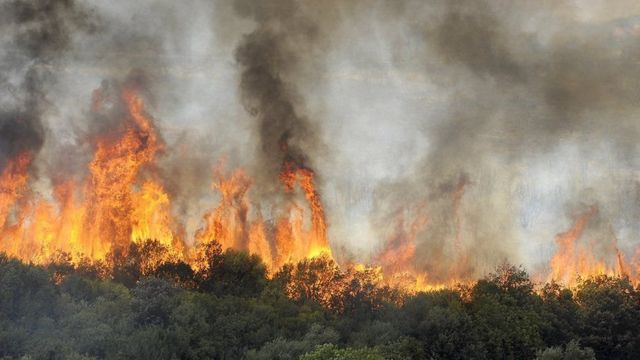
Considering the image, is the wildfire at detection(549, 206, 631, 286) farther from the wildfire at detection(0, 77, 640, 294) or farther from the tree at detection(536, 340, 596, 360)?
the tree at detection(536, 340, 596, 360)

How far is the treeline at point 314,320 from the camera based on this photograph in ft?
182

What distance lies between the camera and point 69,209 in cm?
9856

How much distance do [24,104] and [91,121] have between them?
10.0 meters

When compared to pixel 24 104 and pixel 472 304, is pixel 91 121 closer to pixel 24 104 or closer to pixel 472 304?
pixel 24 104

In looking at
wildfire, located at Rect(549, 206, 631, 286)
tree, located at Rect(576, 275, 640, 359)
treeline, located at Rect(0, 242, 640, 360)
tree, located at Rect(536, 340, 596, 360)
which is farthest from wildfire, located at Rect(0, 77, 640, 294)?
tree, located at Rect(536, 340, 596, 360)

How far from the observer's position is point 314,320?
222 ft

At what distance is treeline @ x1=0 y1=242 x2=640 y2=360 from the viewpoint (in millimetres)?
55594

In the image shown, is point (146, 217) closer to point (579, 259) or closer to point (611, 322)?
point (611, 322)

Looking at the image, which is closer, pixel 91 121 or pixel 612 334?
pixel 612 334

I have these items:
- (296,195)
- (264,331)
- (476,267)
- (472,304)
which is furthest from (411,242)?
(264,331)

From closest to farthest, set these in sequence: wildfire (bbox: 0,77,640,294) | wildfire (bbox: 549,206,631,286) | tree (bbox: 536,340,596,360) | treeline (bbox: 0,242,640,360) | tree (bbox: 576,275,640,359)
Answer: tree (bbox: 536,340,596,360)
treeline (bbox: 0,242,640,360)
tree (bbox: 576,275,640,359)
wildfire (bbox: 0,77,640,294)
wildfire (bbox: 549,206,631,286)

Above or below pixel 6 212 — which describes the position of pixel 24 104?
above

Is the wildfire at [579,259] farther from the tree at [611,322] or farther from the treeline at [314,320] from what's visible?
the tree at [611,322]

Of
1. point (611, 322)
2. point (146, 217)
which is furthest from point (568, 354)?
point (146, 217)
